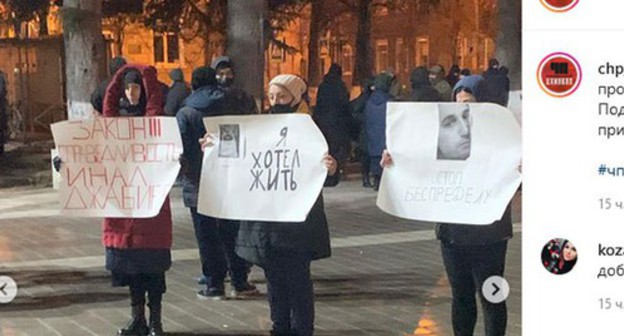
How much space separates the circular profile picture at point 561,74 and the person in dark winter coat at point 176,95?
733 cm

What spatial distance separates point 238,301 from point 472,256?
2684mm

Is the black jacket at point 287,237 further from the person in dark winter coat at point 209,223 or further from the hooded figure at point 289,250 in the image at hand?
the person in dark winter coat at point 209,223

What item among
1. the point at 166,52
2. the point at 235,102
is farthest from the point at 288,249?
the point at 166,52

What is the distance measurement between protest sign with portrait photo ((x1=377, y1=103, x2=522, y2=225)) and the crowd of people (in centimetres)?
17

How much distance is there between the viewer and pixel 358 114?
13.9 metres

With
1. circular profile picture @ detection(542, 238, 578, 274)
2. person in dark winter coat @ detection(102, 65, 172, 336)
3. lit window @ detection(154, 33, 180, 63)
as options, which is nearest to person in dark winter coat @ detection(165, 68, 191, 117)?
person in dark winter coat @ detection(102, 65, 172, 336)

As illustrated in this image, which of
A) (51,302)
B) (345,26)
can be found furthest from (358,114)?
(345,26)

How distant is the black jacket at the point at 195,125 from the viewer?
21.8 feet

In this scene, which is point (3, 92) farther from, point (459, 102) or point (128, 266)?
point (459, 102)

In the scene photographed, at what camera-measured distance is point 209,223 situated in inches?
280

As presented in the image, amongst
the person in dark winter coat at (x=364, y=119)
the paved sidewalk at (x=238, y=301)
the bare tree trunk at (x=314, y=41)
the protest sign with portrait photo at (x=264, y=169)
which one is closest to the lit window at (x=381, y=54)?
the bare tree trunk at (x=314, y=41)

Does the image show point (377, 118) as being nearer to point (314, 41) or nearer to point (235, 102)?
point (235, 102)

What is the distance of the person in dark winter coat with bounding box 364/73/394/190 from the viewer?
13070mm

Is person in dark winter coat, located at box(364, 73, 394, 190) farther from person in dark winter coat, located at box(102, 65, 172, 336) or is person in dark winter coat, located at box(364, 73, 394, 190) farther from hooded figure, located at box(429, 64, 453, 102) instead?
person in dark winter coat, located at box(102, 65, 172, 336)
